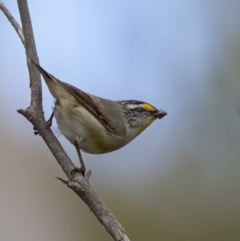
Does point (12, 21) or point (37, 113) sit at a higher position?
point (12, 21)

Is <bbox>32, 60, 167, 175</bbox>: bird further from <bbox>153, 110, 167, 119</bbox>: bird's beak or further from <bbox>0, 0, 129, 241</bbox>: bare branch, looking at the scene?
<bbox>153, 110, 167, 119</bbox>: bird's beak

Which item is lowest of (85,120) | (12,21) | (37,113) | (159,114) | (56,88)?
(159,114)

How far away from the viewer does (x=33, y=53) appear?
3326mm

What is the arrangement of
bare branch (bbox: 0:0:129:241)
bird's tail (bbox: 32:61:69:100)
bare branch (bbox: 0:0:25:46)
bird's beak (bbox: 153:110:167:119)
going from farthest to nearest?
bird's beak (bbox: 153:110:167:119), bird's tail (bbox: 32:61:69:100), bare branch (bbox: 0:0:25:46), bare branch (bbox: 0:0:129:241)

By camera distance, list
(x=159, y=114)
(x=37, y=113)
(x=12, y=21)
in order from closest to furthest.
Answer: (x=37, y=113)
(x=12, y=21)
(x=159, y=114)

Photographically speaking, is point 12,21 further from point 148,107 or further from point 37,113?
point 148,107

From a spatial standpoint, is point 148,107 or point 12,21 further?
point 148,107

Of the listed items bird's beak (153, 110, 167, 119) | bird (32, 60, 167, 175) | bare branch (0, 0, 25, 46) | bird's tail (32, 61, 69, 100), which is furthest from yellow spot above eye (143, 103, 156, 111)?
bare branch (0, 0, 25, 46)

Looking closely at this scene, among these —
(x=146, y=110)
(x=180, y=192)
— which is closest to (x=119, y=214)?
(x=180, y=192)

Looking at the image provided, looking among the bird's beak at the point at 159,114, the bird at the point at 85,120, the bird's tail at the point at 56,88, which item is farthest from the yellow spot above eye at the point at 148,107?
the bird's tail at the point at 56,88

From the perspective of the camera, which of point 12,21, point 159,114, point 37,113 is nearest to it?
point 37,113

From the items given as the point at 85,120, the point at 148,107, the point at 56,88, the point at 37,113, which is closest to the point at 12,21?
the point at 56,88

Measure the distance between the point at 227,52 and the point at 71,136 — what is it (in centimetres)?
486

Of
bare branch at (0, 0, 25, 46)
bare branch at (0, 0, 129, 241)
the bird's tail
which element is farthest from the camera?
the bird's tail
